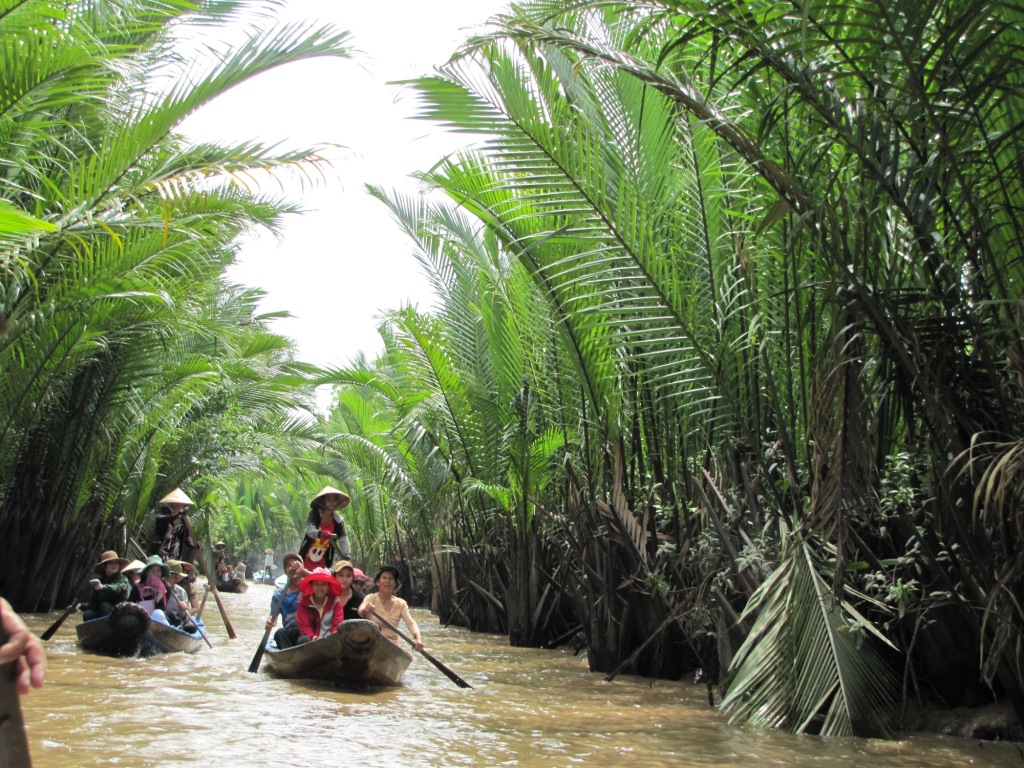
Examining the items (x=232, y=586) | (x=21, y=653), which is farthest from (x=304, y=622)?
(x=232, y=586)

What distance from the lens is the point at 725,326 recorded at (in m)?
6.88

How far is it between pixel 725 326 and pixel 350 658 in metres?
4.13

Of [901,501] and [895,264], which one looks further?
[901,501]

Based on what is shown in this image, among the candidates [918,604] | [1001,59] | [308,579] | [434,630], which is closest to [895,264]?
[1001,59]

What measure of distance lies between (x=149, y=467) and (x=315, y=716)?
49.2 ft

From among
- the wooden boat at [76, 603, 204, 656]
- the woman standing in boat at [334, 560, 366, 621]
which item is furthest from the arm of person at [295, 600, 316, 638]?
the wooden boat at [76, 603, 204, 656]

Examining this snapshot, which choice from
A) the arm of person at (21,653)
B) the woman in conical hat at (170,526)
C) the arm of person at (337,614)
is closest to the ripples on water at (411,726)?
the arm of person at (337,614)

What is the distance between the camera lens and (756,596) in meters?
6.08

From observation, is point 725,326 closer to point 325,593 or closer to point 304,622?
point 325,593

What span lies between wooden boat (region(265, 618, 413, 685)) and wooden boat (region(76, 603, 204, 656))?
2.39 meters

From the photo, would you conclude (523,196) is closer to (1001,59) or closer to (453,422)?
(1001,59)

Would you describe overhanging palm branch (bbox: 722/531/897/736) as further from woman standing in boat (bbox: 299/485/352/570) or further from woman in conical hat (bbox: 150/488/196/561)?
woman in conical hat (bbox: 150/488/196/561)

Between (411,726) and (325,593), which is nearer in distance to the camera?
(411,726)

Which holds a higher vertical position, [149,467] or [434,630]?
[149,467]
